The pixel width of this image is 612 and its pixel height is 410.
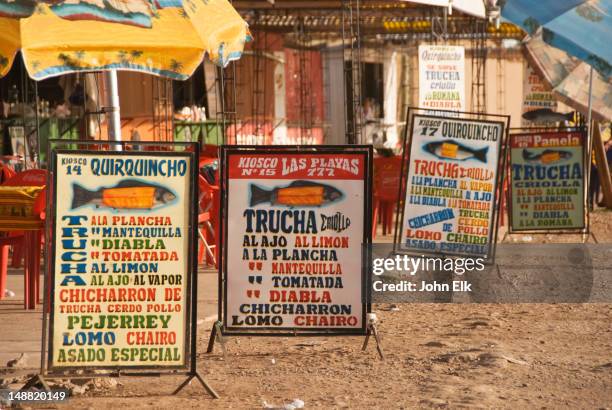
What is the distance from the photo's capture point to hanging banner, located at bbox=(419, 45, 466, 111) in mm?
16781

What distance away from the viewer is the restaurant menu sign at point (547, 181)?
13984 mm

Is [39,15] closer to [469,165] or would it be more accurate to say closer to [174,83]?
[469,165]

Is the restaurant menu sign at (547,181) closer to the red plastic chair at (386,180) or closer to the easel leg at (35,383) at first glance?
the red plastic chair at (386,180)

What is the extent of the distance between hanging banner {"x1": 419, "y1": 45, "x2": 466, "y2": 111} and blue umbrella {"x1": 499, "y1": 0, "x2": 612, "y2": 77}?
9.34ft

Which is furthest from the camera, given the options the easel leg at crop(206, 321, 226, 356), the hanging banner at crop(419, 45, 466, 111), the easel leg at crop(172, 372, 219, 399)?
the hanging banner at crop(419, 45, 466, 111)

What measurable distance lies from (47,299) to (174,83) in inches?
674

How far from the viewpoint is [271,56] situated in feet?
88.5

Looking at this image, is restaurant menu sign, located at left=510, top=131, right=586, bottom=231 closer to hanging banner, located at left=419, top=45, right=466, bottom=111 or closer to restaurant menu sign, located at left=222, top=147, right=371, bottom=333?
hanging banner, located at left=419, top=45, right=466, bottom=111

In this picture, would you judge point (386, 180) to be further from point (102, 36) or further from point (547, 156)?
point (102, 36)

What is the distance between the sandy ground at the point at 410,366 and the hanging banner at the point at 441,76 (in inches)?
295

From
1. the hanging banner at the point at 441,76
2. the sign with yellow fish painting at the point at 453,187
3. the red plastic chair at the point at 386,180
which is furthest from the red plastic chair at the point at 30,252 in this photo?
the hanging banner at the point at 441,76

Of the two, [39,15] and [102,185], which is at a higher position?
[39,15]

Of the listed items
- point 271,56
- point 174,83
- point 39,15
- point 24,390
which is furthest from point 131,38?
point 271,56

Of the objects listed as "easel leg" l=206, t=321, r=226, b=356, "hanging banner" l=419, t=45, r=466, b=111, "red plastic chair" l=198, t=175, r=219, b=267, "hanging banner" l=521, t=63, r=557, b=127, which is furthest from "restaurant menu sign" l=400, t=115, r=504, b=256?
"hanging banner" l=521, t=63, r=557, b=127
